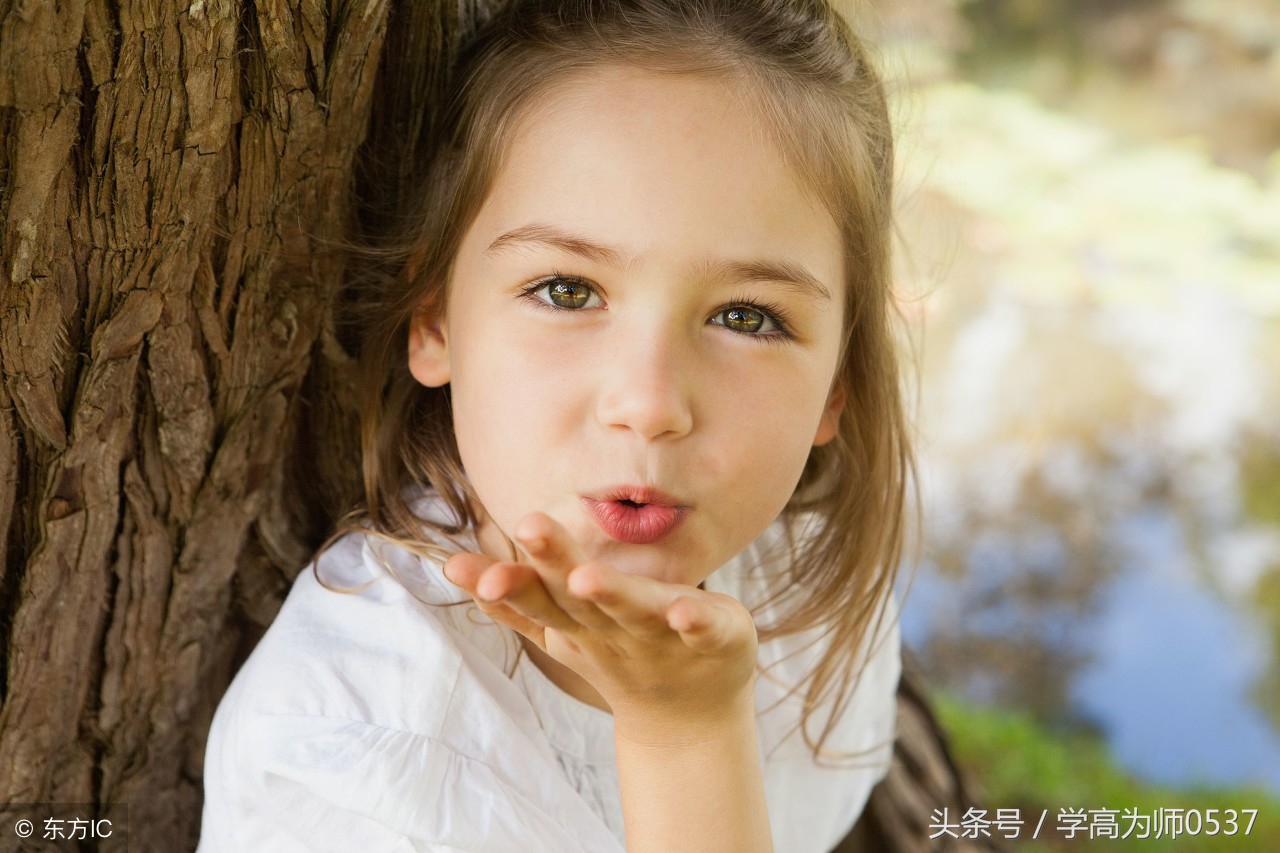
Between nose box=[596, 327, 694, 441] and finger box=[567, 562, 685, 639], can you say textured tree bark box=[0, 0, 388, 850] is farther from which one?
finger box=[567, 562, 685, 639]

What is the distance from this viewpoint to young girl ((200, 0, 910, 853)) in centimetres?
103

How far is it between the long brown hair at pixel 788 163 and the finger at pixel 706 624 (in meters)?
0.41

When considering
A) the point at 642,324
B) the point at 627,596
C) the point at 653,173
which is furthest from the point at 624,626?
the point at 653,173

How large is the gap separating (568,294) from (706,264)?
14cm

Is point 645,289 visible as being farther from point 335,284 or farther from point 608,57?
point 335,284

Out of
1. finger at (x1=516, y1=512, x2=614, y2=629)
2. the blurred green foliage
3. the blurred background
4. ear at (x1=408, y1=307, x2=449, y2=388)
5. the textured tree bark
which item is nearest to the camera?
finger at (x1=516, y1=512, x2=614, y2=629)

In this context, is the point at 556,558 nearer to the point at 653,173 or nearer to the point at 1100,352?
the point at 653,173

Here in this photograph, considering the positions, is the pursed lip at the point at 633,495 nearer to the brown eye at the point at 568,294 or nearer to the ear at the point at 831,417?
the brown eye at the point at 568,294

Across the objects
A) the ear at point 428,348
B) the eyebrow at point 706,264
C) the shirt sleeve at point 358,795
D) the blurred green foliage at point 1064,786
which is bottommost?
the blurred green foliage at point 1064,786

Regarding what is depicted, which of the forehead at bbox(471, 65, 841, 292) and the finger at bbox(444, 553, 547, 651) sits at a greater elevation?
the forehead at bbox(471, 65, 841, 292)

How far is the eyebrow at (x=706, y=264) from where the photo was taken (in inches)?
41.7

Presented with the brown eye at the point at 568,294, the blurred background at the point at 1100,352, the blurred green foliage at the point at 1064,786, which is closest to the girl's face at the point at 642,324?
the brown eye at the point at 568,294

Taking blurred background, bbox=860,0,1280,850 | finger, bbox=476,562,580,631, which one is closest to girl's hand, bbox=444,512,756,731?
finger, bbox=476,562,580,631

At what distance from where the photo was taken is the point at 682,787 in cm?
103
